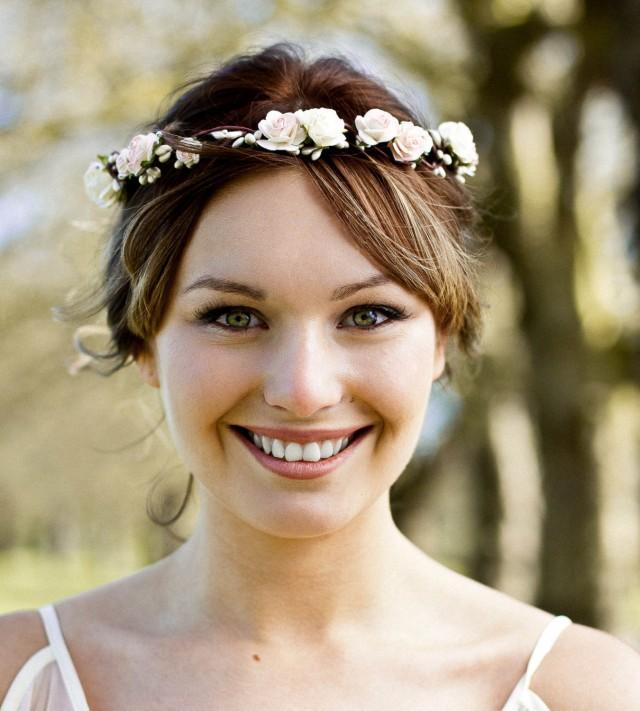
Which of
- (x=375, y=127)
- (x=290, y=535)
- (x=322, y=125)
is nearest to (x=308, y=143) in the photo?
(x=322, y=125)

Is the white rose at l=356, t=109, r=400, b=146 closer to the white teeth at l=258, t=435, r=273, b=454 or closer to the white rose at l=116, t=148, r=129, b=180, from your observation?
the white rose at l=116, t=148, r=129, b=180

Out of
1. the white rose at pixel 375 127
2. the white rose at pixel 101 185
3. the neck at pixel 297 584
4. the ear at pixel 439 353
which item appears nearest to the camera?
the white rose at pixel 375 127

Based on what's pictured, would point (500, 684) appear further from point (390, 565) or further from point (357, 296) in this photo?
point (357, 296)

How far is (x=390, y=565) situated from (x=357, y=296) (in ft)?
2.39

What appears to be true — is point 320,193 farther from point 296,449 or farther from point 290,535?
point 290,535

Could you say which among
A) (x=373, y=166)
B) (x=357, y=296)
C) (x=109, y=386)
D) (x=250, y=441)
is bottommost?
(x=109, y=386)

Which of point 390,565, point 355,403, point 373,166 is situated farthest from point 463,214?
point 390,565

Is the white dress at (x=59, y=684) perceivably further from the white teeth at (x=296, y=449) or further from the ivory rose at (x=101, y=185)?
the ivory rose at (x=101, y=185)

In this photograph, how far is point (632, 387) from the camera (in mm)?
8320

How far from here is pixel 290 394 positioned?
2371mm

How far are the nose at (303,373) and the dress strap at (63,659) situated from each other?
0.81 m

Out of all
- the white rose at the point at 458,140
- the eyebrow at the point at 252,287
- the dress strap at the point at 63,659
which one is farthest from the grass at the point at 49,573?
the eyebrow at the point at 252,287

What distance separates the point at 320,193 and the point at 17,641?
1273 mm

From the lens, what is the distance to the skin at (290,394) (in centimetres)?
241
